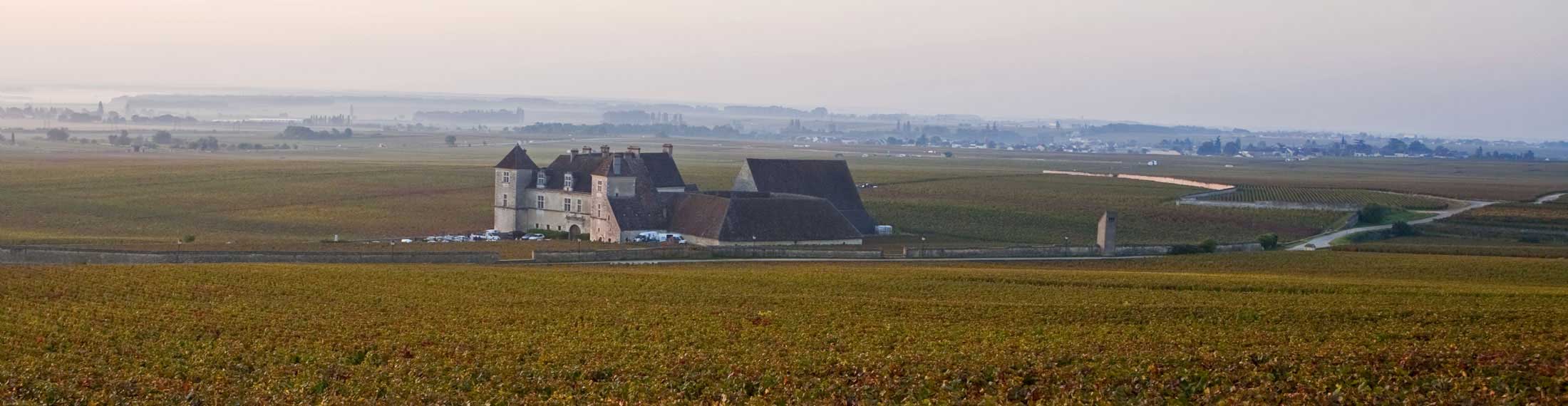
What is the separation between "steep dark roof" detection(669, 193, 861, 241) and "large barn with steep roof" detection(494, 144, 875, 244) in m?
0.03

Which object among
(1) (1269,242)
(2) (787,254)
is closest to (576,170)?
(2) (787,254)

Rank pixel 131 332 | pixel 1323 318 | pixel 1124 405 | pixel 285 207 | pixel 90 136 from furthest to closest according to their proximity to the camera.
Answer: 1. pixel 90 136
2. pixel 285 207
3. pixel 1323 318
4. pixel 131 332
5. pixel 1124 405

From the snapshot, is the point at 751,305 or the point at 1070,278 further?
the point at 1070,278

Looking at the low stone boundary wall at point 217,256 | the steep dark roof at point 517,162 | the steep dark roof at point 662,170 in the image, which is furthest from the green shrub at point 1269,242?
the low stone boundary wall at point 217,256

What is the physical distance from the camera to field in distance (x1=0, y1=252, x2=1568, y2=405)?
1731 centimetres

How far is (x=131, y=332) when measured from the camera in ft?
71.3

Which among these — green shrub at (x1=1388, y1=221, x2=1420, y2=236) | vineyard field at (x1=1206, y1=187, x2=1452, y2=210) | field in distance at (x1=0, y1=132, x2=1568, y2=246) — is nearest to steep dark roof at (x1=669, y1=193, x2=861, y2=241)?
field in distance at (x1=0, y1=132, x2=1568, y2=246)

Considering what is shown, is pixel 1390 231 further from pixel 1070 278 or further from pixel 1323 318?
pixel 1323 318

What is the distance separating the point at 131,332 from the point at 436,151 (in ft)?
445

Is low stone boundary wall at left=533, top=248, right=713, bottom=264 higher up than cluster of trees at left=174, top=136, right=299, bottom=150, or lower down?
higher up

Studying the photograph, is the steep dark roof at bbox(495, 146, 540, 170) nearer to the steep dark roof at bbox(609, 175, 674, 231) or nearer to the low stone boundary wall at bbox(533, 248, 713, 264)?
the steep dark roof at bbox(609, 175, 674, 231)

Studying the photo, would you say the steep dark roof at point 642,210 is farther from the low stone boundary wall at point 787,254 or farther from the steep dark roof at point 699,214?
the low stone boundary wall at point 787,254

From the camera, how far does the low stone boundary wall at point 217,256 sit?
37.4 m

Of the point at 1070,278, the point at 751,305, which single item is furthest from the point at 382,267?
the point at 1070,278
